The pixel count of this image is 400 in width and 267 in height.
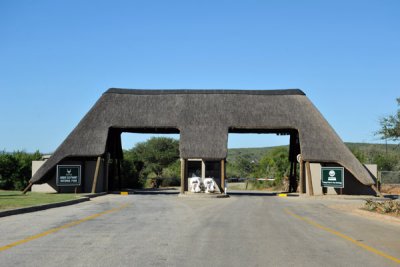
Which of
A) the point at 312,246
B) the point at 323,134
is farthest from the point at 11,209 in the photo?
the point at 323,134

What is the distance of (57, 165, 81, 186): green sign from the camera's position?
38156 mm

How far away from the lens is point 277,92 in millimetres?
45406

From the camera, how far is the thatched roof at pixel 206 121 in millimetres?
40000

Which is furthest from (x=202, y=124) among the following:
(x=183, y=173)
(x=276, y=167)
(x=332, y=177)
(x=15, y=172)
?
(x=276, y=167)

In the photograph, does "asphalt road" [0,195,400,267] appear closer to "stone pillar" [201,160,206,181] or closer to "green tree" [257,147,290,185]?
"stone pillar" [201,160,206,181]

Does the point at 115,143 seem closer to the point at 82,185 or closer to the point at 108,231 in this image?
the point at 82,185

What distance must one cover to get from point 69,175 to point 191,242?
89.5 ft

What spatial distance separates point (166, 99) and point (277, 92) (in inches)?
353

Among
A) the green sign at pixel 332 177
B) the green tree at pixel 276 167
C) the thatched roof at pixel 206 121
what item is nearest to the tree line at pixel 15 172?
the thatched roof at pixel 206 121

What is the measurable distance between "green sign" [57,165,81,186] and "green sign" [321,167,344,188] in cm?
1728

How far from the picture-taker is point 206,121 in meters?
42.2

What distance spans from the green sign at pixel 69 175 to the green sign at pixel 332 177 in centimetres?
1728

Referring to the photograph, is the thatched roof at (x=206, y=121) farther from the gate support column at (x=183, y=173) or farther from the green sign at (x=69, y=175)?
the green sign at (x=69, y=175)

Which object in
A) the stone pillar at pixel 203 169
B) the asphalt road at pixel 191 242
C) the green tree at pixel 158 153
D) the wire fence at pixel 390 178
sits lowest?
the asphalt road at pixel 191 242
